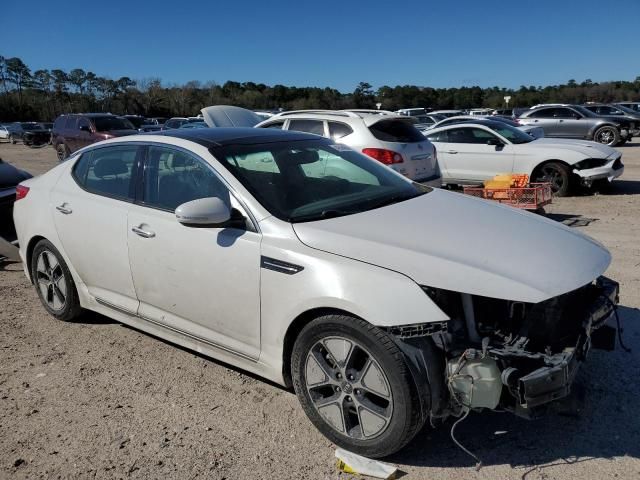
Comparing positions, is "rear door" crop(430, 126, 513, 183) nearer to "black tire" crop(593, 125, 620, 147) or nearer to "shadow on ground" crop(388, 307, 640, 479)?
"shadow on ground" crop(388, 307, 640, 479)

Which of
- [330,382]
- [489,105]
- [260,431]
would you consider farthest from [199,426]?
[489,105]

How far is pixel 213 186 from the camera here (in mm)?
3455

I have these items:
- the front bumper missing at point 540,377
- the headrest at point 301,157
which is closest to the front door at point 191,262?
the headrest at point 301,157

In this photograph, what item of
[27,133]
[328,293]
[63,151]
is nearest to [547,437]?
[328,293]

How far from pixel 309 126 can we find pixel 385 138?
1.40 m

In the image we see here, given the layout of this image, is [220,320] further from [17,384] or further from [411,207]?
[17,384]

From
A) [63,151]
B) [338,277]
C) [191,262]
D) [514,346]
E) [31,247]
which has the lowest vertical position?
[63,151]

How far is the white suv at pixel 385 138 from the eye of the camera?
8.06 metres

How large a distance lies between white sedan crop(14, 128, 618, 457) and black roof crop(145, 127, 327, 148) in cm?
2

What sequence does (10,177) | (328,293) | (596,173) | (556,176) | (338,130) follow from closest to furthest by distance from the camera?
(328,293) → (10,177) → (338,130) → (596,173) → (556,176)

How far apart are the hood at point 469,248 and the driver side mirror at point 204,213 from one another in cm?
45

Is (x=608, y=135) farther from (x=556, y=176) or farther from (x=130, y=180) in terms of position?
(x=130, y=180)

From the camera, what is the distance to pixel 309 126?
8945 mm

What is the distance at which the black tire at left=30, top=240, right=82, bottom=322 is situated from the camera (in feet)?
14.9
